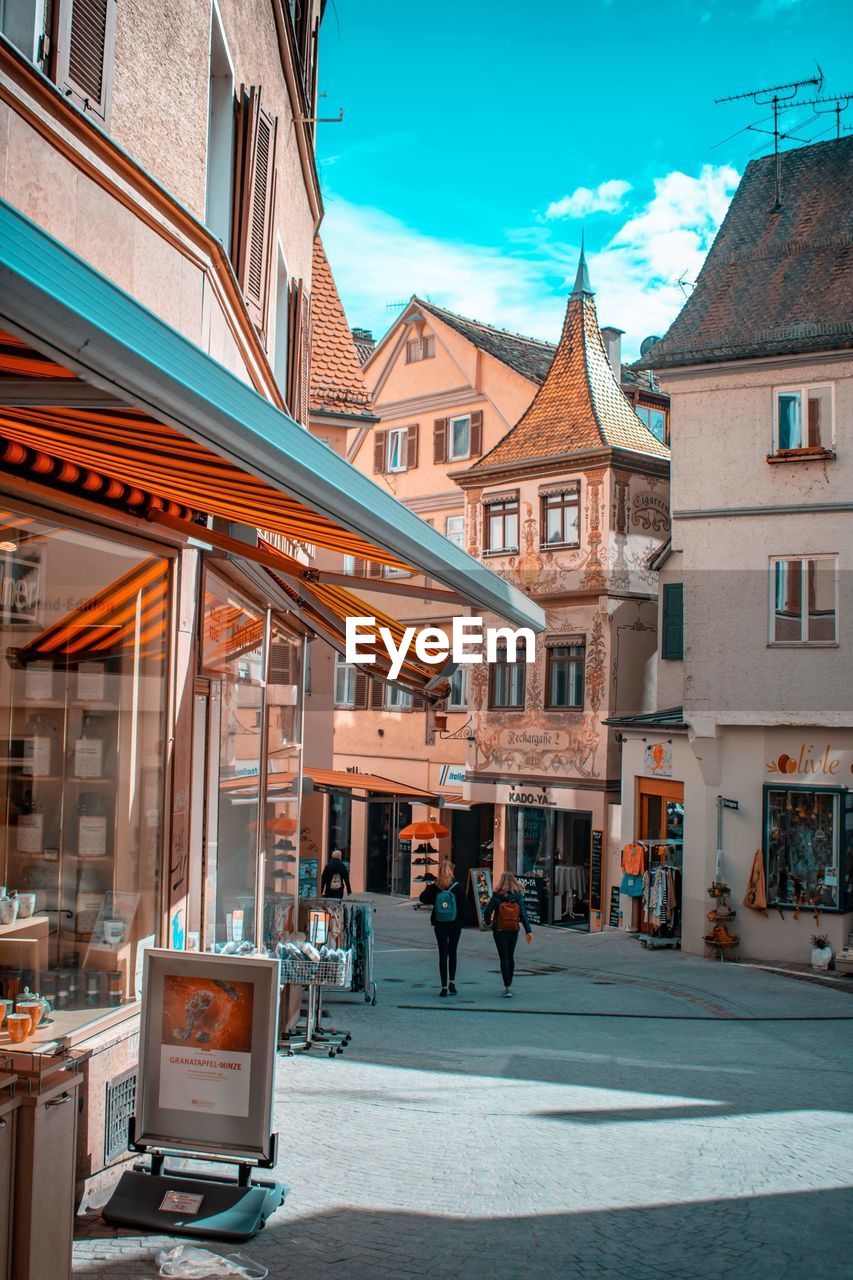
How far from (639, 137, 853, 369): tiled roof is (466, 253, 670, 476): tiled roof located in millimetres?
7079

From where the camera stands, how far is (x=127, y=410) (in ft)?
14.1

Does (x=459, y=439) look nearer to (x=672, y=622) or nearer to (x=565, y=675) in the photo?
(x=565, y=675)

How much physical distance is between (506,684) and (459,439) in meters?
7.83

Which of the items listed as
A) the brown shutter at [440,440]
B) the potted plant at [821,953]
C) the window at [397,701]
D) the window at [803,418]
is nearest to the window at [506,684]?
the window at [397,701]

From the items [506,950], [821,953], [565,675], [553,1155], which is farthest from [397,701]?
[553,1155]

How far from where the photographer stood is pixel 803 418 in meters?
22.5

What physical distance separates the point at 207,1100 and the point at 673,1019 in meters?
9.88

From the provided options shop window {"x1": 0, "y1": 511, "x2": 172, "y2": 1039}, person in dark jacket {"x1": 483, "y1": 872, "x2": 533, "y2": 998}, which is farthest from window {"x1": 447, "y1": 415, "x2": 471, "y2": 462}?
shop window {"x1": 0, "y1": 511, "x2": 172, "y2": 1039}

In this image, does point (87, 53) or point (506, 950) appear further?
point (506, 950)

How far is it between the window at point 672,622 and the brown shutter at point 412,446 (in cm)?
1289

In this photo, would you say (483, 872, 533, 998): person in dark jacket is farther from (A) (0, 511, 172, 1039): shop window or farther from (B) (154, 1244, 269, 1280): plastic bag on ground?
(B) (154, 1244, 269, 1280): plastic bag on ground

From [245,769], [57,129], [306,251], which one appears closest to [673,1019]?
[245,769]

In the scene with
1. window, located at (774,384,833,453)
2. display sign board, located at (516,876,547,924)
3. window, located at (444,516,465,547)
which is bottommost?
display sign board, located at (516,876,547,924)

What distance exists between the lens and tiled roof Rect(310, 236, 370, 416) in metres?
20.7
